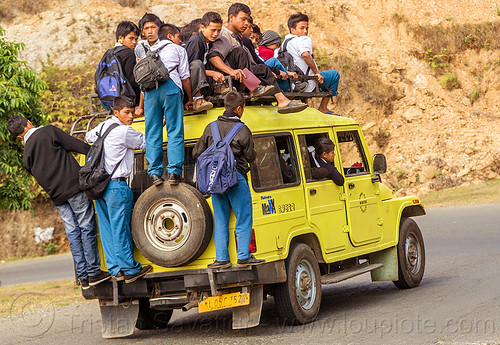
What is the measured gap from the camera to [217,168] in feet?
24.5

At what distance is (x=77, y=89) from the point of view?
1097 inches

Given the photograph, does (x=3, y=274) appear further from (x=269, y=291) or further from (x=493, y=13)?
(x=493, y=13)

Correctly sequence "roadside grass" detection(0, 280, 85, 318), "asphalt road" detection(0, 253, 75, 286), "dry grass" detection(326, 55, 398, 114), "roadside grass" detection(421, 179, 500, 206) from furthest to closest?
"dry grass" detection(326, 55, 398, 114) < "roadside grass" detection(421, 179, 500, 206) < "asphalt road" detection(0, 253, 75, 286) < "roadside grass" detection(0, 280, 85, 318)

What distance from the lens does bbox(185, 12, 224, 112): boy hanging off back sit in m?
8.43

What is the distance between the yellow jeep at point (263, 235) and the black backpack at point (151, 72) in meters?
0.60

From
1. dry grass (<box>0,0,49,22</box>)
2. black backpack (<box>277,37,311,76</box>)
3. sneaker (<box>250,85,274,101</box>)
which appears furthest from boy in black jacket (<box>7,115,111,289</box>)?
dry grass (<box>0,0,49,22</box>)

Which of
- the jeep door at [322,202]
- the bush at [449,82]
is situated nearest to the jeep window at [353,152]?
the jeep door at [322,202]

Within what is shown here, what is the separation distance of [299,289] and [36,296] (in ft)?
23.2

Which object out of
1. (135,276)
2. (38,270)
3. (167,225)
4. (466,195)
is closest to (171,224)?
(167,225)

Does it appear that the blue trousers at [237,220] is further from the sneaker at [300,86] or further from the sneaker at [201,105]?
the sneaker at [300,86]

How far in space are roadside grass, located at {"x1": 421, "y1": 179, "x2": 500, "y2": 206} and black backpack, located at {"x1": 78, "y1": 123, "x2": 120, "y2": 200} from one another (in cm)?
1565

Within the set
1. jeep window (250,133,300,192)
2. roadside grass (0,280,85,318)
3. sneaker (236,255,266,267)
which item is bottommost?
roadside grass (0,280,85,318)

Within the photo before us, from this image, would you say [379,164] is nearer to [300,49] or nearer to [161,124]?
[300,49]

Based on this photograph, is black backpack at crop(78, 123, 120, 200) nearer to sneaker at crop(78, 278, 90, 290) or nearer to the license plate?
sneaker at crop(78, 278, 90, 290)
